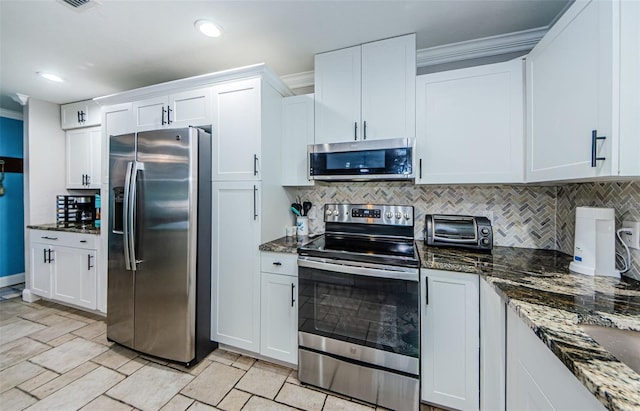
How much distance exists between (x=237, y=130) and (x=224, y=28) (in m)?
0.71

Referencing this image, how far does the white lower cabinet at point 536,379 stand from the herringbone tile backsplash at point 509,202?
3.35ft

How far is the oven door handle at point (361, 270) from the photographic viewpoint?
146cm

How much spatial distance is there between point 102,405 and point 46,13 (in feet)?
8.53

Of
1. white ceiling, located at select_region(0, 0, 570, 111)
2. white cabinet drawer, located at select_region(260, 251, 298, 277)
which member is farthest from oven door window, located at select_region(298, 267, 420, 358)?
white ceiling, located at select_region(0, 0, 570, 111)

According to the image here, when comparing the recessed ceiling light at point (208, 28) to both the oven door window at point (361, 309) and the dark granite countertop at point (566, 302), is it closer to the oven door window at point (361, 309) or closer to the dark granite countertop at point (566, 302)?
the oven door window at point (361, 309)

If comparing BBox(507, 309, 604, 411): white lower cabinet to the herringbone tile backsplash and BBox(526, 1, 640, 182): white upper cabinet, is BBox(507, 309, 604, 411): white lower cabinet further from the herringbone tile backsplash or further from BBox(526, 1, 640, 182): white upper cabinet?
the herringbone tile backsplash

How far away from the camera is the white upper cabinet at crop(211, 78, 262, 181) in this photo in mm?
1923

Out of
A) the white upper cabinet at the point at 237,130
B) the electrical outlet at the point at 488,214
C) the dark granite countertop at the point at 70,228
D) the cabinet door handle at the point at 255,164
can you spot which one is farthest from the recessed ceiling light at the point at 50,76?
the electrical outlet at the point at 488,214

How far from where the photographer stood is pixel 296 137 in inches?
85.7

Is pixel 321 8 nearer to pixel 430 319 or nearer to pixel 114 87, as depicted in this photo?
pixel 430 319

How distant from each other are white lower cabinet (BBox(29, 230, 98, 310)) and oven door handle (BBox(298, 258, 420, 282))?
8.32 ft

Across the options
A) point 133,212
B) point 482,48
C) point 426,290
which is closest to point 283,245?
point 426,290

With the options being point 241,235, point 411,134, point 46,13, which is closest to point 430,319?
point 411,134

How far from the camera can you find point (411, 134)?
6.10ft
